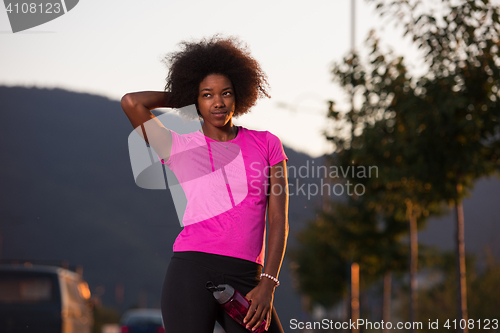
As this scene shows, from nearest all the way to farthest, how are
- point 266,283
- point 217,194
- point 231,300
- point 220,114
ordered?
point 231,300, point 266,283, point 217,194, point 220,114

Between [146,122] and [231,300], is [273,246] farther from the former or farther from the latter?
[146,122]

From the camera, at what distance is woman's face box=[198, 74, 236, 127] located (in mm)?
2955

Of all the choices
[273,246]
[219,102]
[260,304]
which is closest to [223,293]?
[260,304]

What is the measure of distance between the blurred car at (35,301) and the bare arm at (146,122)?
761 cm

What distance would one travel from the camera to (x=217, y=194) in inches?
111

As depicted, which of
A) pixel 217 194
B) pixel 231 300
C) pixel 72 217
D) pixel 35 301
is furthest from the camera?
pixel 72 217

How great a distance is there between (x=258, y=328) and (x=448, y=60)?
7567mm

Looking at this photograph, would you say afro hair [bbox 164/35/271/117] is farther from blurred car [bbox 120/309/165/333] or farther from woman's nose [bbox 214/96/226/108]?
blurred car [bbox 120/309/165/333]

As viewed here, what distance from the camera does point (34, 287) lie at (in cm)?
1036

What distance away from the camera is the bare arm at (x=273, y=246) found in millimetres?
2648

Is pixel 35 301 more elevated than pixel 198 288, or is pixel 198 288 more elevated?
pixel 198 288

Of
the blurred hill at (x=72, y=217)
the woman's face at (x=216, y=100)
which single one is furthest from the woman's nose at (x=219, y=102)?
the blurred hill at (x=72, y=217)

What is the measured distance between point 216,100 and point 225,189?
1.45ft

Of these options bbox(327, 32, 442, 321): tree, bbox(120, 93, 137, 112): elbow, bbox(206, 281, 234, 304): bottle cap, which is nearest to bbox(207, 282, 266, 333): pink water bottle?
bbox(206, 281, 234, 304): bottle cap
